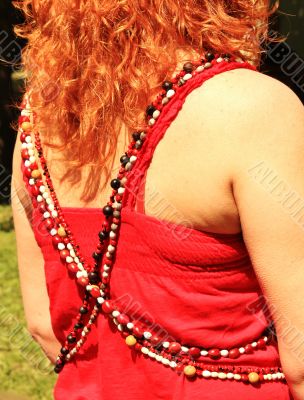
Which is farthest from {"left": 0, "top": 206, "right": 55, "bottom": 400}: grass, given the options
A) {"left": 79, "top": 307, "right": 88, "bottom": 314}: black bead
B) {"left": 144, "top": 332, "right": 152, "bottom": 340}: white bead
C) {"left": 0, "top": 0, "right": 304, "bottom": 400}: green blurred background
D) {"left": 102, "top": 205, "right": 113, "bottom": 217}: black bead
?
{"left": 102, "top": 205, "right": 113, "bottom": 217}: black bead

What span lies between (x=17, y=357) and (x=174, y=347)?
288 cm

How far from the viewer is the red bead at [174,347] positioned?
58.9 inches

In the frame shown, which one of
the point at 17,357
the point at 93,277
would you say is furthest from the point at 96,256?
the point at 17,357

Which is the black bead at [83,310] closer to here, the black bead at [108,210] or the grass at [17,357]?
the black bead at [108,210]

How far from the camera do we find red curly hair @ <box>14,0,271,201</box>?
55.8 inches

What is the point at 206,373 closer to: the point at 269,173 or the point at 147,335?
the point at 147,335

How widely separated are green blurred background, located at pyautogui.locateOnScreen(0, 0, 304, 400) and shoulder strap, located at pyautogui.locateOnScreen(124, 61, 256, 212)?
0.51m

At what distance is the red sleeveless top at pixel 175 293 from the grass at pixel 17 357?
1.91 meters

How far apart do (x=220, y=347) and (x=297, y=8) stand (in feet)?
21.8

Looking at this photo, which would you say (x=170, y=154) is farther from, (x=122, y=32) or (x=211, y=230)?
(x=122, y=32)

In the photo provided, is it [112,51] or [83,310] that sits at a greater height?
[112,51]

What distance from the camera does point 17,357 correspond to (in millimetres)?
4176

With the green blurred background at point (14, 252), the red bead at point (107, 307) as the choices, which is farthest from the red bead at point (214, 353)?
the green blurred background at point (14, 252)

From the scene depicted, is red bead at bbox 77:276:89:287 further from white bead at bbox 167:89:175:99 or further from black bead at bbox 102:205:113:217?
white bead at bbox 167:89:175:99
